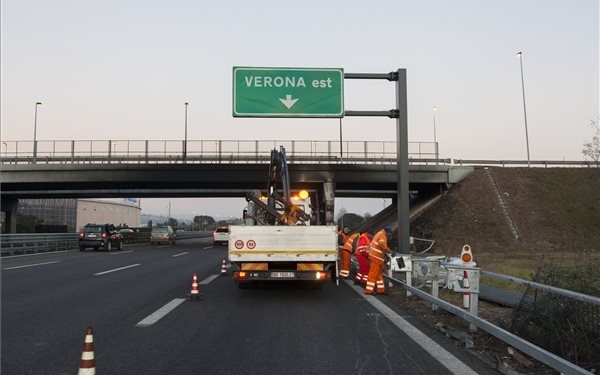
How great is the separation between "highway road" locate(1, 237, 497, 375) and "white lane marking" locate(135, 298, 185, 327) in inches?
0.7

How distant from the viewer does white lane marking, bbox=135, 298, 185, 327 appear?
8516 mm

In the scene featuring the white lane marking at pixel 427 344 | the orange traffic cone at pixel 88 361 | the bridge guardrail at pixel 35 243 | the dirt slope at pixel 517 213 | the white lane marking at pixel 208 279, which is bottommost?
the white lane marking at pixel 427 344

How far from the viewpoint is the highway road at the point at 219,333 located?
237 inches

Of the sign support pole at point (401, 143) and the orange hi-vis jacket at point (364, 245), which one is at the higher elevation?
the sign support pole at point (401, 143)

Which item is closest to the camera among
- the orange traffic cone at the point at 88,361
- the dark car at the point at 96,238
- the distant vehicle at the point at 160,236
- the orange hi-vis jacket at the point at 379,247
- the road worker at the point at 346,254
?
the orange traffic cone at the point at 88,361

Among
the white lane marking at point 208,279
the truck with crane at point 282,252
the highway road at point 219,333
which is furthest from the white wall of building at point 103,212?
the truck with crane at point 282,252

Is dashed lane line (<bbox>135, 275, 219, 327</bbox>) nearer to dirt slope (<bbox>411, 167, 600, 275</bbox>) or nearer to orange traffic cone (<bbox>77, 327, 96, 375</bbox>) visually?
orange traffic cone (<bbox>77, 327, 96, 375</bbox>)

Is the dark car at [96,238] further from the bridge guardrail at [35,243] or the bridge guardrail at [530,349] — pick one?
the bridge guardrail at [530,349]

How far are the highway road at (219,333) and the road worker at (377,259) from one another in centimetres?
58

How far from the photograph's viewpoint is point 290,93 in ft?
52.1

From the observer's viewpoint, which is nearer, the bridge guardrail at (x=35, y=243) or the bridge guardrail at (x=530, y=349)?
the bridge guardrail at (x=530, y=349)

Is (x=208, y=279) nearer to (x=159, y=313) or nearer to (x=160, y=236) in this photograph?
(x=159, y=313)

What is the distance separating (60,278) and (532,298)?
1340 centimetres

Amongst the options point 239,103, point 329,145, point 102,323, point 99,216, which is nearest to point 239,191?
point 329,145
